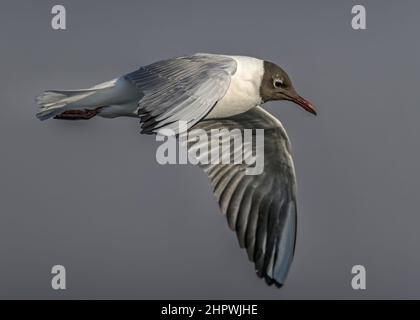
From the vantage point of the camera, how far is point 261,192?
707cm

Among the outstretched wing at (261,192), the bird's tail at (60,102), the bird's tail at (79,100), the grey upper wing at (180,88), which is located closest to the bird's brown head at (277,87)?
the outstretched wing at (261,192)

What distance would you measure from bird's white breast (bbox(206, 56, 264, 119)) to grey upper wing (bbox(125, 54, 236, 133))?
28 centimetres

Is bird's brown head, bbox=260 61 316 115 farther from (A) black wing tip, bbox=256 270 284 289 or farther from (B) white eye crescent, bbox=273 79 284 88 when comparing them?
(A) black wing tip, bbox=256 270 284 289

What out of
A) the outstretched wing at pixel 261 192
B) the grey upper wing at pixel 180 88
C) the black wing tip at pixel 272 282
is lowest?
the black wing tip at pixel 272 282

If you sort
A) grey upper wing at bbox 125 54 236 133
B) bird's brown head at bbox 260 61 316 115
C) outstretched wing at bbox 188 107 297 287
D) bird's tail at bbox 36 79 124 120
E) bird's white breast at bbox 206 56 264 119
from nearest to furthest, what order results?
grey upper wing at bbox 125 54 236 133 < bird's white breast at bbox 206 56 264 119 < bird's tail at bbox 36 79 124 120 < bird's brown head at bbox 260 61 316 115 < outstretched wing at bbox 188 107 297 287

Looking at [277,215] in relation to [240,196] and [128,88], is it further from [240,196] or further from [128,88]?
[128,88]

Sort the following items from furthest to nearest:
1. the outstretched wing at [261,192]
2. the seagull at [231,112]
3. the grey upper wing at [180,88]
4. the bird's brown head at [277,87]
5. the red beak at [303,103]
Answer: the outstretched wing at [261,192] < the red beak at [303,103] < the bird's brown head at [277,87] < the seagull at [231,112] < the grey upper wing at [180,88]

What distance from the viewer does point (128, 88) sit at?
6398 millimetres

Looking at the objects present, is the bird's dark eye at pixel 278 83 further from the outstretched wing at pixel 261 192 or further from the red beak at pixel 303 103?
the outstretched wing at pixel 261 192

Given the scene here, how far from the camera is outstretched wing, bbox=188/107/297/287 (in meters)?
6.91

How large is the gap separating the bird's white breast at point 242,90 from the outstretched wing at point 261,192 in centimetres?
41

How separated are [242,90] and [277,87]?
14.2 inches

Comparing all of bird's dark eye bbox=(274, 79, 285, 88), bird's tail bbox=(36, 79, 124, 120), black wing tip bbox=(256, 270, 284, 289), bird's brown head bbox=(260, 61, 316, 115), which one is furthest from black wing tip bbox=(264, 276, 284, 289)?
bird's tail bbox=(36, 79, 124, 120)

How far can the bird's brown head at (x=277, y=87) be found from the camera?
6605mm
